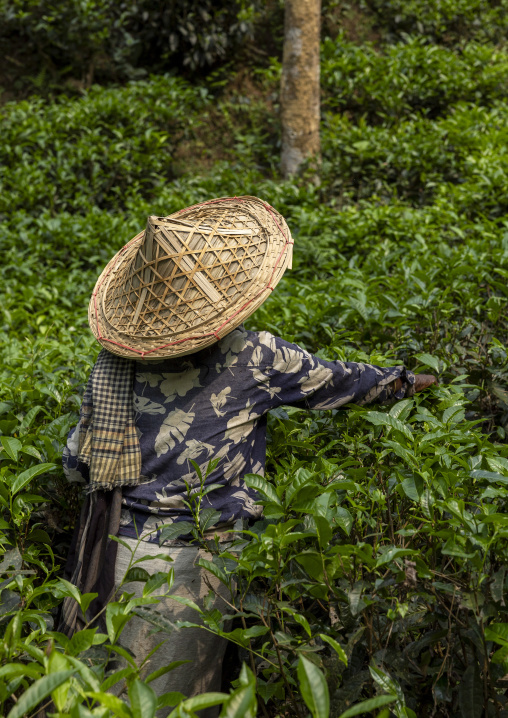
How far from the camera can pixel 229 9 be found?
770cm

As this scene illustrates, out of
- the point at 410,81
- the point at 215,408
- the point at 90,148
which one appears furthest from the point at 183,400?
the point at 410,81

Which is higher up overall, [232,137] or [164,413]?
[164,413]

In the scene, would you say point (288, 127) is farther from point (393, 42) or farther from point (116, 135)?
point (393, 42)

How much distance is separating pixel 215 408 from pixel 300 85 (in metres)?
4.90

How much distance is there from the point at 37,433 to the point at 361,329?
1373mm

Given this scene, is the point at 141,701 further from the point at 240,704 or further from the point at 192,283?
the point at 192,283

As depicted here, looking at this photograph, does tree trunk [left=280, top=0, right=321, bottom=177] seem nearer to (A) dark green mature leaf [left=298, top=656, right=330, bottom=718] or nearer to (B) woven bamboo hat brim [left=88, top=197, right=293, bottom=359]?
(B) woven bamboo hat brim [left=88, top=197, right=293, bottom=359]

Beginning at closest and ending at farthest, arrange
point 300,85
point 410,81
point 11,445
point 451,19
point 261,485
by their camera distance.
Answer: point 261,485 → point 11,445 → point 300,85 → point 410,81 → point 451,19

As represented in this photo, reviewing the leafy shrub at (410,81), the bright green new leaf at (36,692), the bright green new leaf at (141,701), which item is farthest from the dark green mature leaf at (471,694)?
the leafy shrub at (410,81)

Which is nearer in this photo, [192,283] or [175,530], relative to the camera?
[175,530]

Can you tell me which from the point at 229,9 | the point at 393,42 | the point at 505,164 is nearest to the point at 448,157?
the point at 505,164

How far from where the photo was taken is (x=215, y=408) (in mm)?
1925

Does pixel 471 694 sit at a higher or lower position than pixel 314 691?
lower

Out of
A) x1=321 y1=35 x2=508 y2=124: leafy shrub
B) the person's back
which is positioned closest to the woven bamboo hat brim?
the person's back
